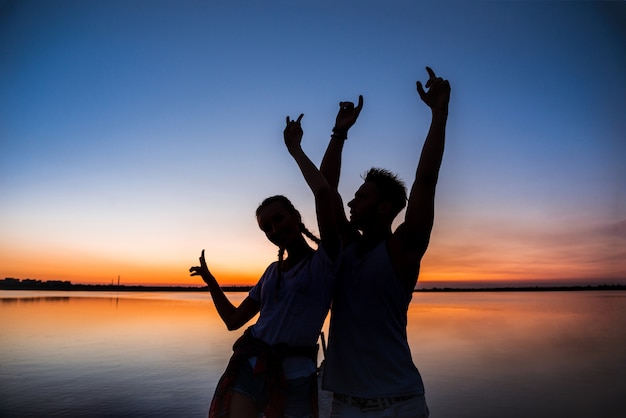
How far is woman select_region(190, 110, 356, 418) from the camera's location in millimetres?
2629

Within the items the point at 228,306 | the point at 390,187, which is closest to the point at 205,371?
the point at 228,306

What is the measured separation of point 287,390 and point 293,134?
1.60m

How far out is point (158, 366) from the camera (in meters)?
14.0

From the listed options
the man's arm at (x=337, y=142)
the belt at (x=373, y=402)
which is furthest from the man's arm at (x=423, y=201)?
the man's arm at (x=337, y=142)

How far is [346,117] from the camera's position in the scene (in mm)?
3225

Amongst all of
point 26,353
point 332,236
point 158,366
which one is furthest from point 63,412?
point 332,236

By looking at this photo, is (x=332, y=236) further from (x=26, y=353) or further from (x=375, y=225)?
(x=26, y=353)

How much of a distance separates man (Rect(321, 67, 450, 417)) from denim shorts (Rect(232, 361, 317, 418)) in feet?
1.11

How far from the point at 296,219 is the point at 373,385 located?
118 centimetres

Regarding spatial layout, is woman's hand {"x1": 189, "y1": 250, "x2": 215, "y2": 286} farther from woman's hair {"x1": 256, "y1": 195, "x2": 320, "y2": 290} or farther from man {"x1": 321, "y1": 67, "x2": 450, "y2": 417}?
man {"x1": 321, "y1": 67, "x2": 450, "y2": 417}

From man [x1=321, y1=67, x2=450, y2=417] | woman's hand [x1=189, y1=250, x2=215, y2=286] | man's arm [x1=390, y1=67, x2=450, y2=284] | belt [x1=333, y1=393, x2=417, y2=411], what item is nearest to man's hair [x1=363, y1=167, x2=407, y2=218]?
man [x1=321, y1=67, x2=450, y2=417]

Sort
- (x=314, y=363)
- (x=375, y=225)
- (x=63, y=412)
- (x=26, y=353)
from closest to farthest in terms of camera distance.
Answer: (x=375, y=225)
(x=314, y=363)
(x=63, y=412)
(x=26, y=353)

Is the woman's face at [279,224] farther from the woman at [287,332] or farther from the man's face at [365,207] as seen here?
the man's face at [365,207]

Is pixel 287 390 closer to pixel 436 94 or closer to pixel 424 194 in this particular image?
pixel 424 194
